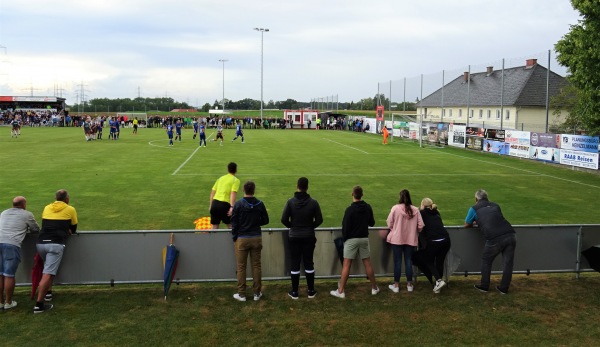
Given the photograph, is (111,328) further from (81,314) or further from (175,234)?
(175,234)

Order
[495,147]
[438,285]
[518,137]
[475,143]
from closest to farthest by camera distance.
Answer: [438,285] < [518,137] < [495,147] < [475,143]

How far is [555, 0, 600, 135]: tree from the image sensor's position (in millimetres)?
19969

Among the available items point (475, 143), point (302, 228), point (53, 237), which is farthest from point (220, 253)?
point (475, 143)

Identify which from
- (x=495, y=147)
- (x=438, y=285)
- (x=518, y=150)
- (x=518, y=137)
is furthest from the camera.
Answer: (x=495, y=147)

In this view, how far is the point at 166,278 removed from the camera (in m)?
7.83

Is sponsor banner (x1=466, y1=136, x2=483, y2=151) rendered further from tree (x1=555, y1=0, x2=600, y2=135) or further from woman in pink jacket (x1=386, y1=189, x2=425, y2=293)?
woman in pink jacket (x1=386, y1=189, x2=425, y2=293)

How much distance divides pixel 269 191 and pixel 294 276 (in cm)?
970

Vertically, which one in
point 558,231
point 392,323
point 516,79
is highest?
point 516,79

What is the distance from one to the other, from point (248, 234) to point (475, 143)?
30592 millimetres

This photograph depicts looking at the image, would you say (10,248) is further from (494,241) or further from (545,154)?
(545,154)

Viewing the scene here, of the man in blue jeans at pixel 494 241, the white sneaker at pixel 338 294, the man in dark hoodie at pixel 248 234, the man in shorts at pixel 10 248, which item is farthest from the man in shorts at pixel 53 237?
the man in blue jeans at pixel 494 241

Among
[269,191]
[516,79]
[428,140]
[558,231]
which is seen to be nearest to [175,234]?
[558,231]

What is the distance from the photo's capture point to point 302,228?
774 cm

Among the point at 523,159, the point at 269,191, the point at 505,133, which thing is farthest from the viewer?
the point at 505,133
